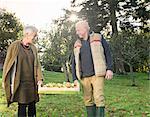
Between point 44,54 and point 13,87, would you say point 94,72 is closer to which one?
point 13,87

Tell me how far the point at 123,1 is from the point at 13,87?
17.1m

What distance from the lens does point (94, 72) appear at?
4.98 m

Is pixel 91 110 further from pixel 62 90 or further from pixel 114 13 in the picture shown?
pixel 114 13

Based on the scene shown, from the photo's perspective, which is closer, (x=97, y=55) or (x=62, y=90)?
(x=97, y=55)

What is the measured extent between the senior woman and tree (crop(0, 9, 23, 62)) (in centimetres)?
1640

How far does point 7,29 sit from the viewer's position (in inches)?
931

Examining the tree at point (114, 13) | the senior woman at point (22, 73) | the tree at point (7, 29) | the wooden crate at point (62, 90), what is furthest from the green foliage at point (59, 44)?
the senior woman at point (22, 73)

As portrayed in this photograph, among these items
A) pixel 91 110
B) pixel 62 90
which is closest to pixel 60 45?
pixel 62 90

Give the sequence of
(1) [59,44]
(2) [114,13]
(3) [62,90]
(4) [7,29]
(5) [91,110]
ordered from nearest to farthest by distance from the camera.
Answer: (5) [91,110] < (3) [62,90] < (1) [59,44] < (2) [114,13] < (4) [7,29]

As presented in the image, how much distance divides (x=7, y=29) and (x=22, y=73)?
63.6 ft

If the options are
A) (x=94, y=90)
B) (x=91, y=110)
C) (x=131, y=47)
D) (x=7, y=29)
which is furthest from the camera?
(x=7, y=29)

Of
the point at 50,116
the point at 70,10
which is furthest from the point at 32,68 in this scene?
the point at 70,10

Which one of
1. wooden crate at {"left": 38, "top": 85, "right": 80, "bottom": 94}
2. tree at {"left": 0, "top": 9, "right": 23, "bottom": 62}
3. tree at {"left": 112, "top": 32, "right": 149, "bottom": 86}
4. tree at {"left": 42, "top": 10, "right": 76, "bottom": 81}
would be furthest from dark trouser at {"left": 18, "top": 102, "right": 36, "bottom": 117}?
tree at {"left": 0, "top": 9, "right": 23, "bottom": 62}

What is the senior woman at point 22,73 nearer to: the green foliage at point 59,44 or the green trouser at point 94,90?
the green trouser at point 94,90
